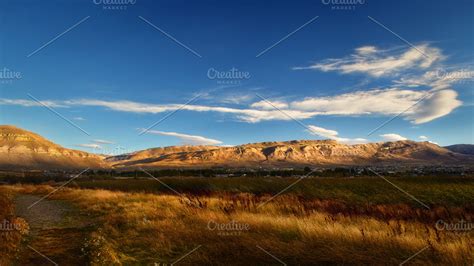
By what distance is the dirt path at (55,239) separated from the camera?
8.63m

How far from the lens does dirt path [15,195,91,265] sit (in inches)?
340

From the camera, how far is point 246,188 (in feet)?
119

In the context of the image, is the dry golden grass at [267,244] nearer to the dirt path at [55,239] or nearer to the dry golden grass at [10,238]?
the dirt path at [55,239]

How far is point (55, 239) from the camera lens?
1104cm

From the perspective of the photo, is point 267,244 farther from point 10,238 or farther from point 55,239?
point 10,238

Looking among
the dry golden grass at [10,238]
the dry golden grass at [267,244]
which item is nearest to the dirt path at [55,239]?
the dry golden grass at [10,238]

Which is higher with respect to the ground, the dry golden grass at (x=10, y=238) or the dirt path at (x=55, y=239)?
the dry golden grass at (x=10, y=238)

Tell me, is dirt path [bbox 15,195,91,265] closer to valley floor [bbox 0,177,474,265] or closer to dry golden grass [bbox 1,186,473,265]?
valley floor [bbox 0,177,474,265]

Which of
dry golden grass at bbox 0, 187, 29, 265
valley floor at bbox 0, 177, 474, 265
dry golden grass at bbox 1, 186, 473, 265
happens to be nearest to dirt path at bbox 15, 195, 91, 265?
valley floor at bbox 0, 177, 474, 265

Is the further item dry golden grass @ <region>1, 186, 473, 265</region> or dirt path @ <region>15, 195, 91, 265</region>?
dirt path @ <region>15, 195, 91, 265</region>

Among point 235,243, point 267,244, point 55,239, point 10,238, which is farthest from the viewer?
point 55,239

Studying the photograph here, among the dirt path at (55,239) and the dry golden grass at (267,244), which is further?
the dirt path at (55,239)

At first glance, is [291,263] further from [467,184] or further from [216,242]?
[467,184]

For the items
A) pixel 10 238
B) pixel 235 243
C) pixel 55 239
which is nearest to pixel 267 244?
pixel 235 243
